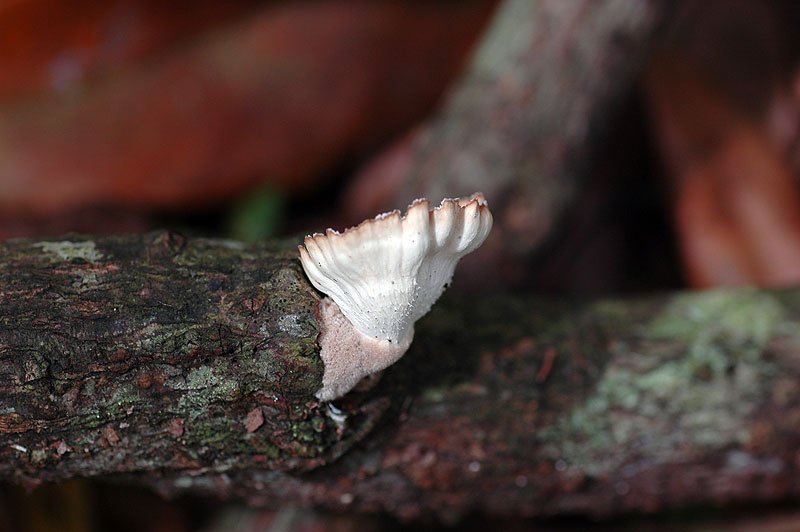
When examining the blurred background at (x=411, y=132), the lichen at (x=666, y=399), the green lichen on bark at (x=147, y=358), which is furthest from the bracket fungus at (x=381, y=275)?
the blurred background at (x=411, y=132)

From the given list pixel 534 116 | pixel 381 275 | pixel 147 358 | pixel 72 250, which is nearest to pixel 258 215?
pixel 534 116

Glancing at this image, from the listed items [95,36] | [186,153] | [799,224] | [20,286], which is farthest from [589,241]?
[20,286]

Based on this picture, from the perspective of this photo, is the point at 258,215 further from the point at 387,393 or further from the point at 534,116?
the point at 387,393

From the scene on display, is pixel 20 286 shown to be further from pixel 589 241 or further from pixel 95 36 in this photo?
pixel 589 241

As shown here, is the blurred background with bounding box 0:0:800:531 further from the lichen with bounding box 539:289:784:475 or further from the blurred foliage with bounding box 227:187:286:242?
the lichen with bounding box 539:289:784:475

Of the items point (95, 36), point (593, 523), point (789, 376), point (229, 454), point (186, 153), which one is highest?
point (95, 36)

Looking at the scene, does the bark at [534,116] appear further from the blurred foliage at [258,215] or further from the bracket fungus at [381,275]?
the bracket fungus at [381,275]
